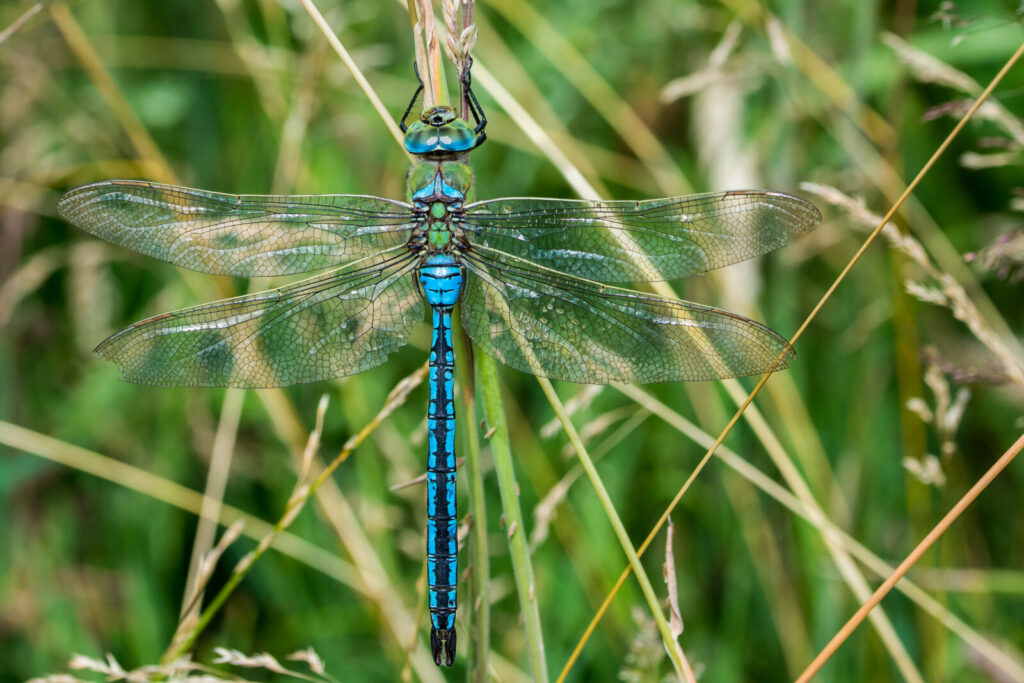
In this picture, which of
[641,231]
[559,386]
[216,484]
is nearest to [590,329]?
[641,231]

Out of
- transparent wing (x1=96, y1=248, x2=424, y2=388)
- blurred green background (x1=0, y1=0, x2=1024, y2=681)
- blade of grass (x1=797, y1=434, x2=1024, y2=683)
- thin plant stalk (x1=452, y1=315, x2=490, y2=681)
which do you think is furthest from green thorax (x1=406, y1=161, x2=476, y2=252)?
blade of grass (x1=797, y1=434, x2=1024, y2=683)

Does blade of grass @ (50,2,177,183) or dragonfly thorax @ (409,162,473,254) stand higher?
blade of grass @ (50,2,177,183)

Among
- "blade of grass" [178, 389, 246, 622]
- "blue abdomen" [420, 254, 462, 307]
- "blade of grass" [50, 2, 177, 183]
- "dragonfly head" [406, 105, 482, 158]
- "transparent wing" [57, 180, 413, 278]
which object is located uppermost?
"blade of grass" [50, 2, 177, 183]

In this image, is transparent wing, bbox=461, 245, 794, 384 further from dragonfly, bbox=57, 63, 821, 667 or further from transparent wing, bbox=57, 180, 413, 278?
transparent wing, bbox=57, 180, 413, 278

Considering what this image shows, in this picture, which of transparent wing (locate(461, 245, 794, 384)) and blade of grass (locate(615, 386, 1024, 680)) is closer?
transparent wing (locate(461, 245, 794, 384))

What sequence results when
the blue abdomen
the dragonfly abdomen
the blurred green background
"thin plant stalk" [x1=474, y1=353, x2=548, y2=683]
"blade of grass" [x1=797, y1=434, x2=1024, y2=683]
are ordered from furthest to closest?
1. the blurred green background
2. the blue abdomen
3. the dragonfly abdomen
4. "thin plant stalk" [x1=474, y1=353, x2=548, y2=683]
5. "blade of grass" [x1=797, y1=434, x2=1024, y2=683]

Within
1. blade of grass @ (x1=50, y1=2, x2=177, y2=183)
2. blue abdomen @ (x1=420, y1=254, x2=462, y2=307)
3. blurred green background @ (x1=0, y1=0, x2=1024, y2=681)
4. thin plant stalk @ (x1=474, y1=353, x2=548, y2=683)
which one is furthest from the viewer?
blurred green background @ (x1=0, y1=0, x2=1024, y2=681)
